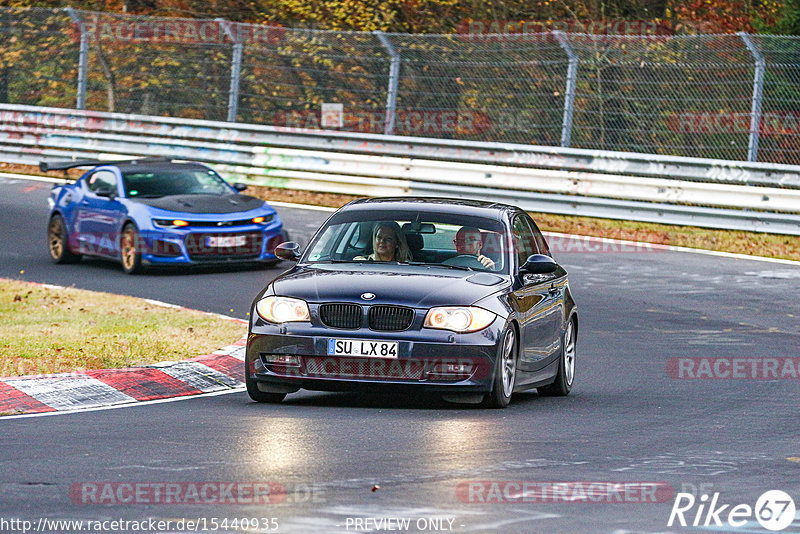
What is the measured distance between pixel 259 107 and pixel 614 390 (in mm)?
18033

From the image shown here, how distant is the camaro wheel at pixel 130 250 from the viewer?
19.0 meters

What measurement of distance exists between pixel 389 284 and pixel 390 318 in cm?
30

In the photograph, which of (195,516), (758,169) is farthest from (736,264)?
(195,516)

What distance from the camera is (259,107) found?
28594 millimetres

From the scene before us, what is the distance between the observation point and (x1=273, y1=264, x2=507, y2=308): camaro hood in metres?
9.94

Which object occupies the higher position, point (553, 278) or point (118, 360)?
point (553, 278)

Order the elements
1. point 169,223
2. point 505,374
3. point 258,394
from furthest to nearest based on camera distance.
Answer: point 169,223 < point 258,394 < point 505,374

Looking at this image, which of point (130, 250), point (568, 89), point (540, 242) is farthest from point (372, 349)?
point (568, 89)

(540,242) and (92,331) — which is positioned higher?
(540,242)

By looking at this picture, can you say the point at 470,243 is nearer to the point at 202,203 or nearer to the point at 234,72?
the point at 202,203

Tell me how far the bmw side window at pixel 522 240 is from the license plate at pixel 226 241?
768 centimetres

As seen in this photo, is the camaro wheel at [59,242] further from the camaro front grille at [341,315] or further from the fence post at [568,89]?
the camaro front grille at [341,315]

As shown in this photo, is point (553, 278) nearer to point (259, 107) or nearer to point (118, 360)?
point (118, 360)

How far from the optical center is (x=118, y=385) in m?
10.7
